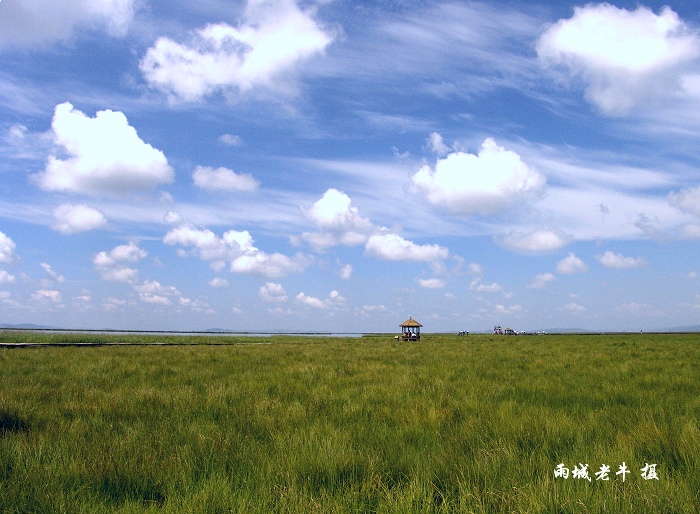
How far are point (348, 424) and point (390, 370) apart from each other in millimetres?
6667

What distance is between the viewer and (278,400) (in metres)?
6.75

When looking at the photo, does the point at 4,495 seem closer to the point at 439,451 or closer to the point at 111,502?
the point at 111,502

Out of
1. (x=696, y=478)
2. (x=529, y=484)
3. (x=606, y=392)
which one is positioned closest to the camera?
(x=529, y=484)

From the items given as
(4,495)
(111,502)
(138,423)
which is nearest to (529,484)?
(111,502)

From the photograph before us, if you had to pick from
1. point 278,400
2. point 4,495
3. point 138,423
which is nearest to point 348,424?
point 278,400

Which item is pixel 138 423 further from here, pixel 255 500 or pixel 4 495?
pixel 255 500

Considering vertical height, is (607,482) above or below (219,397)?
above

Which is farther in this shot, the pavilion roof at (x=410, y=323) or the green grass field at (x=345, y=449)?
the pavilion roof at (x=410, y=323)

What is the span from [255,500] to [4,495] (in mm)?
1867

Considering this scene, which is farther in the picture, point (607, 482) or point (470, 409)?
point (470, 409)

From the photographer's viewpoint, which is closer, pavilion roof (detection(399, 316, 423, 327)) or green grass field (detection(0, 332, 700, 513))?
green grass field (detection(0, 332, 700, 513))

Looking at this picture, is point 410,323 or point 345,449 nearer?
point 345,449

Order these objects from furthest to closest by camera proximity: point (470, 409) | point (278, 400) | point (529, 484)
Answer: point (278, 400) < point (470, 409) < point (529, 484)

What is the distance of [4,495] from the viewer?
304 centimetres
